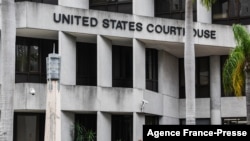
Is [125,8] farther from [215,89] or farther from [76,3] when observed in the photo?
[215,89]

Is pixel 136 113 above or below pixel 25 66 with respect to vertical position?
below

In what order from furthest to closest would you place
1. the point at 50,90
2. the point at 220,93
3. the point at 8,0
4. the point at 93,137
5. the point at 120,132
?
the point at 220,93, the point at 120,132, the point at 93,137, the point at 8,0, the point at 50,90

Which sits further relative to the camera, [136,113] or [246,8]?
[246,8]

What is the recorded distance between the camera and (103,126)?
90.6 ft

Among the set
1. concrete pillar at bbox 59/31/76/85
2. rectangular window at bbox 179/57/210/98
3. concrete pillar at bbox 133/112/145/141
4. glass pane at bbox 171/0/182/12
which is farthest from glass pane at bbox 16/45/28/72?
rectangular window at bbox 179/57/210/98

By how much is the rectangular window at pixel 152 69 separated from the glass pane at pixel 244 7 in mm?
5952

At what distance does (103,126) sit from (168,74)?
22.1 feet

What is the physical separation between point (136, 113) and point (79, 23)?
587 cm

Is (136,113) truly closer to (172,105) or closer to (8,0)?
(172,105)

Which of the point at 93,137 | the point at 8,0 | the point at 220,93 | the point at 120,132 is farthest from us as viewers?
the point at 220,93

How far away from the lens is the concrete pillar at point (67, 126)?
Result: 87.1ft

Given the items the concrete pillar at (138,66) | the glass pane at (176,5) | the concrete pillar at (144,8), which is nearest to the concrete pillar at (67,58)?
the concrete pillar at (138,66)

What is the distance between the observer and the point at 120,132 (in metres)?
29.8

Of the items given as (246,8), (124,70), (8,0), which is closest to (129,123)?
(124,70)
